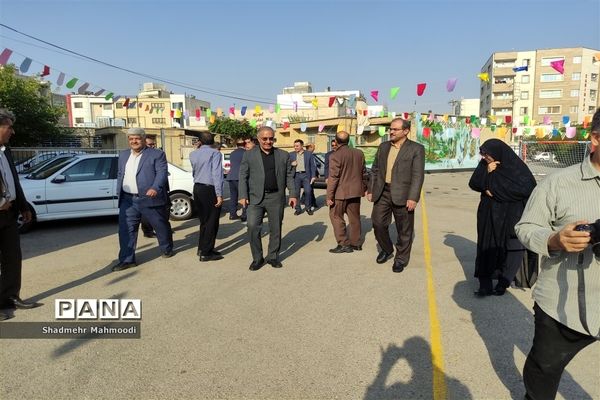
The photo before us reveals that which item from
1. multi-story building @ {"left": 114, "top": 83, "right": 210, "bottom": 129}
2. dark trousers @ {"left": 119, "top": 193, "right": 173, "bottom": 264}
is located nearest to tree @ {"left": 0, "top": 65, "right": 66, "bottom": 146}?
dark trousers @ {"left": 119, "top": 193, "right": 173, "bottom": 264}

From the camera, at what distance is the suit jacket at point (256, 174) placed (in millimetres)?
5258

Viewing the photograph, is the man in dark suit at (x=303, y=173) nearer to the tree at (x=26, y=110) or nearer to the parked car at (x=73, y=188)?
the parked car at (x=73, y=188)

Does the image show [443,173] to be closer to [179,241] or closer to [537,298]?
[179,241]

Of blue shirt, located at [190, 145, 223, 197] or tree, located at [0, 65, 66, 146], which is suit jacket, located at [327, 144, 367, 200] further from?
tree, located at [0, 65, 66, 146]

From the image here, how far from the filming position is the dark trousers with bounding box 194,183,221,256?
575 cm

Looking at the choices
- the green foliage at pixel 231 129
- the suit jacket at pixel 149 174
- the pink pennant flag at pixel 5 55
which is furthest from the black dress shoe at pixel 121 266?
the green foliage at pixel 231 129

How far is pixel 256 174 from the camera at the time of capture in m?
5.27

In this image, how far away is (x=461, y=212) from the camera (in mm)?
10156

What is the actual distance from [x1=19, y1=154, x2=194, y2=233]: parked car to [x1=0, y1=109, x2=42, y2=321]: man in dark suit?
412 cm

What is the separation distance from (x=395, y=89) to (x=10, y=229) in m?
15.9

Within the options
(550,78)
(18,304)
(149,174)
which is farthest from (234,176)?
(550,78)

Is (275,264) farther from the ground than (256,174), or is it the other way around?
(256,174)

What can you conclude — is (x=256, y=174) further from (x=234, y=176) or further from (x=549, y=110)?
(x=549, y=110)

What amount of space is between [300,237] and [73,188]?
15.1 feet
